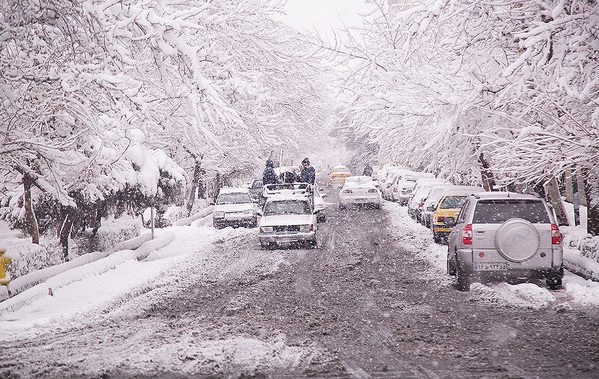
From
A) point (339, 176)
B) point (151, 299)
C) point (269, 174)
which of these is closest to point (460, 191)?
point (269, 174)

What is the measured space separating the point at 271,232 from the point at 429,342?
38.0 feet

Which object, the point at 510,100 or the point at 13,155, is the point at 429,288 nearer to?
the point at 510,100

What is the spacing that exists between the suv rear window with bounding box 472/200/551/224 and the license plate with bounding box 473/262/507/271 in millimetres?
742

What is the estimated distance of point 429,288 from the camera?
42.1 ft

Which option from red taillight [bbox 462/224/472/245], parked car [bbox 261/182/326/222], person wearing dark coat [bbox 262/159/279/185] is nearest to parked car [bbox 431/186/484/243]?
Answer: parked car [bbox 261/182/326/222]

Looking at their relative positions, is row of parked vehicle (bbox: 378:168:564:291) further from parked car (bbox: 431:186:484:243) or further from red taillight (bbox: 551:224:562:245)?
parked car (bbox: 431:186:484:243)

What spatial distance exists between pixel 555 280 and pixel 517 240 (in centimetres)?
110

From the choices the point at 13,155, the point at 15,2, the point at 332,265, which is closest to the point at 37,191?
the point at 13,155

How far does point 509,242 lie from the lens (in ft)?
38.2

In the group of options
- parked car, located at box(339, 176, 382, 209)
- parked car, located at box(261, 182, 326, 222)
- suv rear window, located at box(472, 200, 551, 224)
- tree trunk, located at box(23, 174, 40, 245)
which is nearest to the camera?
suv rear window, located at box(472, 200, 551, 224)

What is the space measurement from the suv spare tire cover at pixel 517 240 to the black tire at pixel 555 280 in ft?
1.87

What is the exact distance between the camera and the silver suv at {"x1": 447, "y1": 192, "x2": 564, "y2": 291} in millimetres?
11648

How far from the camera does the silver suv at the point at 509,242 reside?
1165cm

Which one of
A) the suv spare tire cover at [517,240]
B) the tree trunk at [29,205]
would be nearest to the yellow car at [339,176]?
the tree trunk at [29,205]
